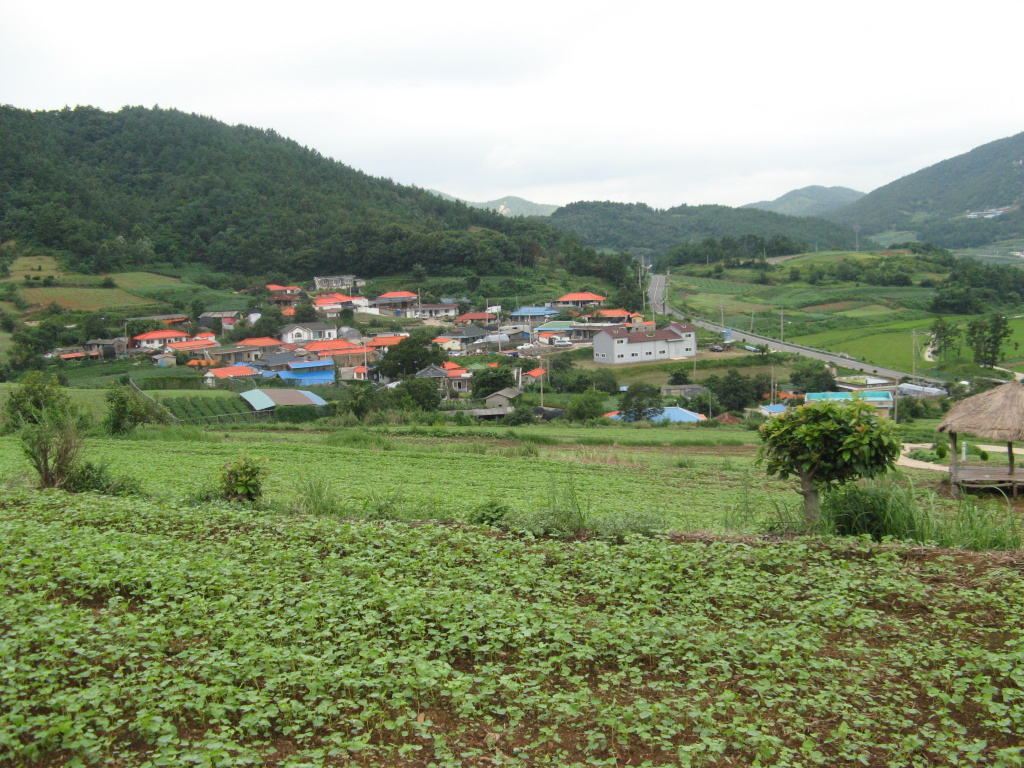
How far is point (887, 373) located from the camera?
129 feet

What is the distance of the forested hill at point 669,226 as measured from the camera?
387 feet

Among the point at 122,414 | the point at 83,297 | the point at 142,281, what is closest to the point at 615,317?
the point at 142,281

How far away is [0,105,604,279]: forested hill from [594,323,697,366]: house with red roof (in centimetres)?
2645

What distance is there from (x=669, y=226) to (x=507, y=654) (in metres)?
127

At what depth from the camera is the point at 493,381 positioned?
34.6m

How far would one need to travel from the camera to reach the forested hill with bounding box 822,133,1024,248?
120m

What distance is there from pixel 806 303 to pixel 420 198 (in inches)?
1946

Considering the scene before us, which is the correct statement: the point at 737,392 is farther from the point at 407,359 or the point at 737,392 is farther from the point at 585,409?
the point at 407,359

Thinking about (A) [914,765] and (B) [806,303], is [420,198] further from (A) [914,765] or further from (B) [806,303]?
(A) [914,765]

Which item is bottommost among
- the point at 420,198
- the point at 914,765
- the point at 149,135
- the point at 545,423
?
the point at 545,423

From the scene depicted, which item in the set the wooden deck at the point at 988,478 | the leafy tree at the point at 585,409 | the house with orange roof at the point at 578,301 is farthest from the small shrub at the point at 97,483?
the house with orange roof at the point at 578,301

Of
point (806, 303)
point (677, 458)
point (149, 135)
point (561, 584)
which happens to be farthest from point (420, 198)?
point (561, 584)

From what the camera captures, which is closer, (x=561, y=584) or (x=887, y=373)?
(x=561, y=584)

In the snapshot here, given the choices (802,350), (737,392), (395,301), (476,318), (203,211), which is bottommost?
(737,392)
